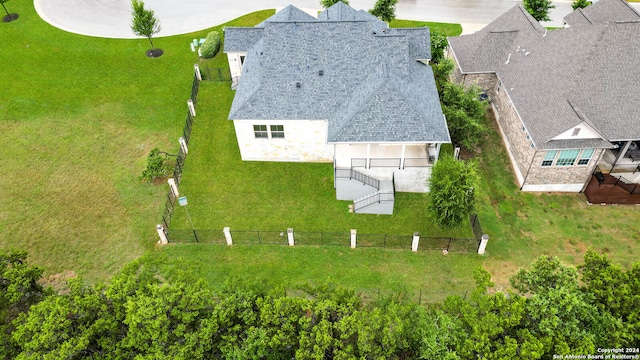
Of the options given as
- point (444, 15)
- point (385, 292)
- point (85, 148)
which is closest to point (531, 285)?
point (385, 292)

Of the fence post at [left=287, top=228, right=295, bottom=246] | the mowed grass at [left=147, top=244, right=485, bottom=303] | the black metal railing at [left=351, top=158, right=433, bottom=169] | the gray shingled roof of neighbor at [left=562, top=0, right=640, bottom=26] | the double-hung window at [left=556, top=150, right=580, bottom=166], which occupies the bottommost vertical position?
the mowed grass at [left=147, top=244, right=485, bottom=303]

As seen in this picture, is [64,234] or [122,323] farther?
[64,234]

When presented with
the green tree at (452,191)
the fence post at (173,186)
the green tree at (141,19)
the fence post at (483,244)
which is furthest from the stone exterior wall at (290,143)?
the green tree at (141,19)

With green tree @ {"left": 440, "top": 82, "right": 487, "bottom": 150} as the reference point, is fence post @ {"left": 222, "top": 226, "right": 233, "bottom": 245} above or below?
below

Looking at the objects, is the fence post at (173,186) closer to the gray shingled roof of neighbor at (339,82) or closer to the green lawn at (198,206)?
the green lawn at (198,206)

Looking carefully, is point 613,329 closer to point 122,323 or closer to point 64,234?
point 122,323

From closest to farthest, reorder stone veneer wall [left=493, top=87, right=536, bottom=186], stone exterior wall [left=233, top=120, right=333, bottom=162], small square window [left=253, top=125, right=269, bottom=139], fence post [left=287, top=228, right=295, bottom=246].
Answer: fence post [left=287, top=228, right=295, bottom=246]
stone veneer wall [left=493, top=87, right=536, bottom=186]
stone exterior wall [left=233, top=120, right=333, bottom=162]
small square window [left=253, top=125, right=269, bottom=139]

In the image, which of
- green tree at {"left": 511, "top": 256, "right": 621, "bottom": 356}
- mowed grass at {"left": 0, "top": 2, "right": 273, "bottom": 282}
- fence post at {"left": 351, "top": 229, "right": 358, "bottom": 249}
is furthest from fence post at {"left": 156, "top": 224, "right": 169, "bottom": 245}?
green tree at {"left": 511, "top": 256, "right": 621, "bottom": 356}

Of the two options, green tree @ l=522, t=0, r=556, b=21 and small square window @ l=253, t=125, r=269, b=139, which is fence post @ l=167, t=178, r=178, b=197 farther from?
green tree @ l=522, t=0, r=556, b=21
